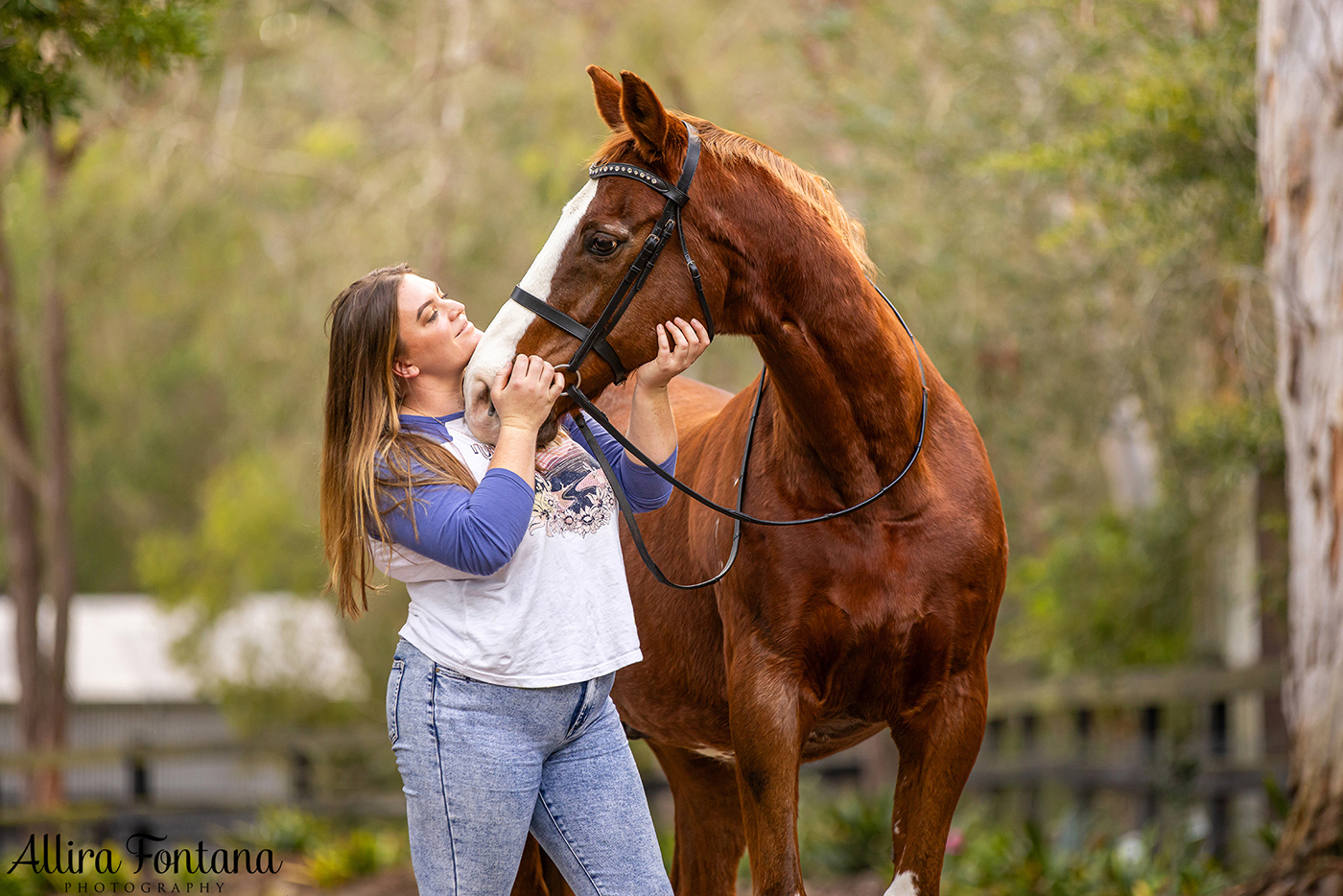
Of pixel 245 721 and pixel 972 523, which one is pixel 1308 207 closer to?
pixel 972 523

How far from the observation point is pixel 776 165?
266 cm

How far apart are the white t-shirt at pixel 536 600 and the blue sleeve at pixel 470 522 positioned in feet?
0.22

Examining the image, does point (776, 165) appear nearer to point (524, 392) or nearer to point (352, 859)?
point (524, 392)

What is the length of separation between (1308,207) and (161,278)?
9.93 metres

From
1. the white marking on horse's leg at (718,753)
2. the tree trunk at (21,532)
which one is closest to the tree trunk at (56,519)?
the tree trunk at (21,532)

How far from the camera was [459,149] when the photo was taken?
11.6 meters

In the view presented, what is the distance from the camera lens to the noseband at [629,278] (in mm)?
2445

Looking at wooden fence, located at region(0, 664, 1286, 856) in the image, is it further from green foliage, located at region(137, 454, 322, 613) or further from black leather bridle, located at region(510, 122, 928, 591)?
black leather bridle, located at region(510, 122, 928, 591)

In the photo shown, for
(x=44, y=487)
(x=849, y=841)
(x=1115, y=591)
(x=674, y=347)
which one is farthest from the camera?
(x=44, y=487)

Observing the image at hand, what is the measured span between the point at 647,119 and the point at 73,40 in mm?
2639

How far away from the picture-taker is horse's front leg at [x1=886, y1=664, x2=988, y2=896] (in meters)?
2.65

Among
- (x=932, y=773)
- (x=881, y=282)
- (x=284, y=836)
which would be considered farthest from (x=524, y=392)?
(x=284, y=836)

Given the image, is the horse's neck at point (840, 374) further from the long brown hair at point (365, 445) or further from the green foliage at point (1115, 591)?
the green foliage at point (1115, 591)

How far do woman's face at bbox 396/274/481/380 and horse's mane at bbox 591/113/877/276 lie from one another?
0.46 metres
